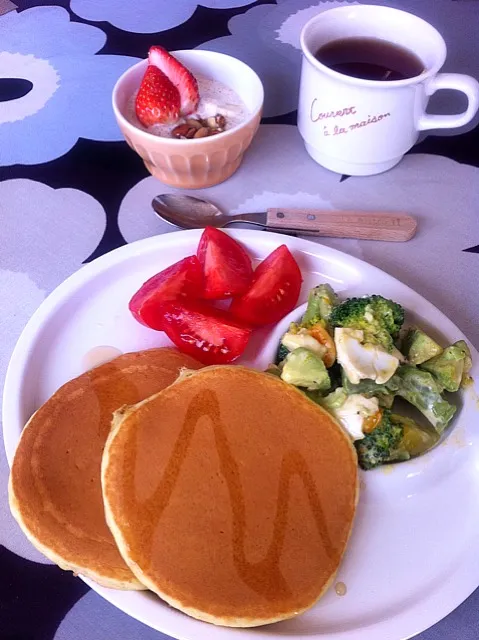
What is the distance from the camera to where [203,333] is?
1.16m

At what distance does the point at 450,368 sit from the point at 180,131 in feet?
2.79

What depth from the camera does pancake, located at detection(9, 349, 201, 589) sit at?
0.89 m

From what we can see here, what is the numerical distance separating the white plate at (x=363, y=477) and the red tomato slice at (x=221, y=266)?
0.23 ft

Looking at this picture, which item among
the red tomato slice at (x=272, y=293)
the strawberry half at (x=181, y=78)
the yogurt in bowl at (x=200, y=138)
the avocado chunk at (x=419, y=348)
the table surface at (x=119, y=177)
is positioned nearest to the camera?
the table surface at (x=119, y=177)

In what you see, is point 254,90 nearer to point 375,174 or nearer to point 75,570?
point 375,174

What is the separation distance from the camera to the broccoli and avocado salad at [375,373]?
1.03 metres

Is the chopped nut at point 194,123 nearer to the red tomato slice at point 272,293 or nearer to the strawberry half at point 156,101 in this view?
the strawberry half at point 156,101

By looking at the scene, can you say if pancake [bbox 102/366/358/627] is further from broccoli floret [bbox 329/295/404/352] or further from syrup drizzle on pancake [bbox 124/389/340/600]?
broccoli floret [bbox 329/295/404/352]

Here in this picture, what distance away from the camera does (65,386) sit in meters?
1.08

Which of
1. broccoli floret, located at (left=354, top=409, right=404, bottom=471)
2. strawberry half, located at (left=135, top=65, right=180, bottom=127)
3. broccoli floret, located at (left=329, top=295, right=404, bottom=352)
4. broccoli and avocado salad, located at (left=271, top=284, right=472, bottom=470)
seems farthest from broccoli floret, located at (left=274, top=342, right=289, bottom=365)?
strawberry half, located at (left=135, top=65, right=180, bottom=127)

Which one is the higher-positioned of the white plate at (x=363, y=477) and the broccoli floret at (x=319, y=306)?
the broccoli floret at (x=319, y=306)

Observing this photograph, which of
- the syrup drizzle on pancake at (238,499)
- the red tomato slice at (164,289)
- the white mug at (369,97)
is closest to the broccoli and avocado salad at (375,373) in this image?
the syrup drizzle on pancake at (238,499)

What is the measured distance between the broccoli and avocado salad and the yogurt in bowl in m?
0.51

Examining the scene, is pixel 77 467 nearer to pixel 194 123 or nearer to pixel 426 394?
pixel 426 394
